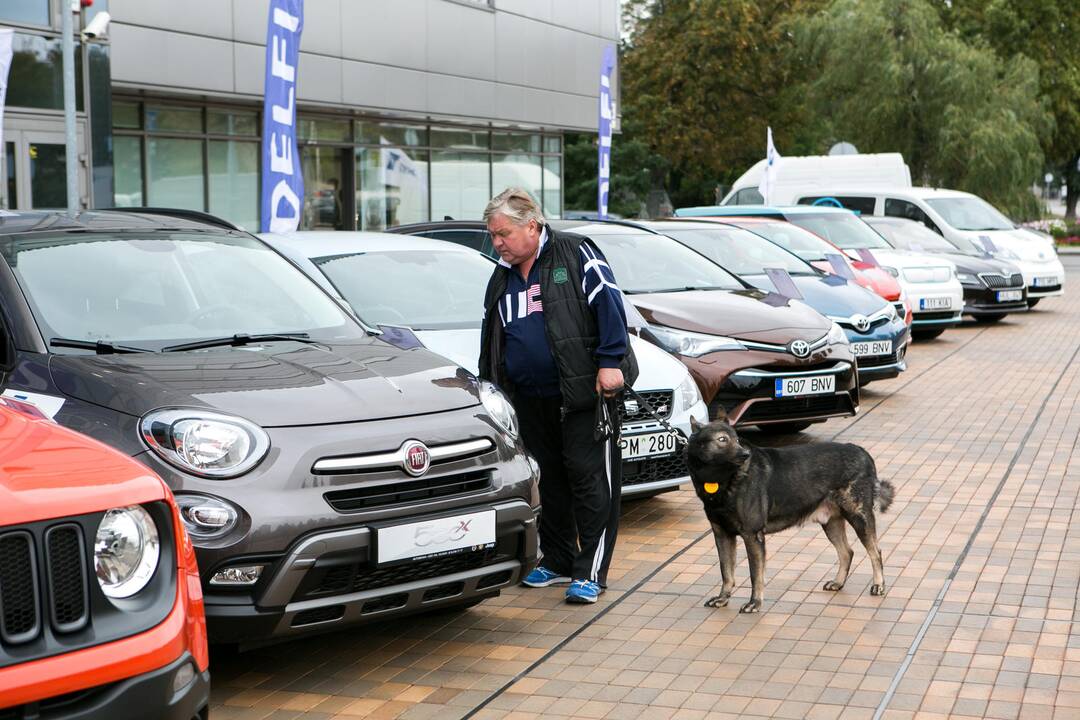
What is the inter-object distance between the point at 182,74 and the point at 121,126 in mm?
1264

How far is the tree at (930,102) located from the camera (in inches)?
1388

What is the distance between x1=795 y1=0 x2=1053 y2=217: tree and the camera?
116ft

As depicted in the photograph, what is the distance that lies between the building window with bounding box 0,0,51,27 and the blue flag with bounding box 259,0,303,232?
6723 mm

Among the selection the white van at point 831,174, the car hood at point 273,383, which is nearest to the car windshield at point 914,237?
the white van at point 831,174

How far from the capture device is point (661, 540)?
23.0ft

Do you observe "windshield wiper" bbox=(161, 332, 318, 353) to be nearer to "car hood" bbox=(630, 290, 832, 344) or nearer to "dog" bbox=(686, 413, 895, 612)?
"dog" bbox=(686, 413, 895, 612)

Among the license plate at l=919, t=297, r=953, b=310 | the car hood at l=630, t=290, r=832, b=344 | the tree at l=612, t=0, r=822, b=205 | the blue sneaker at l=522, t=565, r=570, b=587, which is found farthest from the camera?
the tree at l=612, t=0, r=822, b=205

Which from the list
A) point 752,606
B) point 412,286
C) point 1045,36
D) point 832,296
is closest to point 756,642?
point 752,606

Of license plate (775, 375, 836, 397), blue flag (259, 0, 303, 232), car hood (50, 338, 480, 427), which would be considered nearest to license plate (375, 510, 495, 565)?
car hood (50, 338, 480, 427)

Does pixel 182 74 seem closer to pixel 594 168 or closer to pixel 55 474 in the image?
pixel 55 474

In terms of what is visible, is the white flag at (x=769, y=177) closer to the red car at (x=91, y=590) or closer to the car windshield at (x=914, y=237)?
the car windshield at (x=914, y=237)

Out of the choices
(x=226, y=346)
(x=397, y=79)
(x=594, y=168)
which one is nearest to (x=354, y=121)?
(x=397, y=79)

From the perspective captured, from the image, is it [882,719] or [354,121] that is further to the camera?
[354,121]

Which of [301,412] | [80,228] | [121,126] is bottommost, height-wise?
[301,412]
